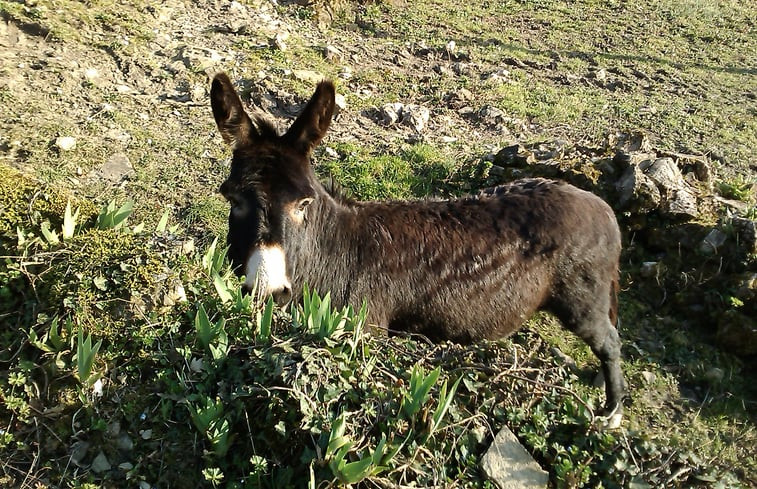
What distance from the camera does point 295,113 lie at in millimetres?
7672

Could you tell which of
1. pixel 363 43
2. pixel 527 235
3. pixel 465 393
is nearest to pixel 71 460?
pixel 465 393

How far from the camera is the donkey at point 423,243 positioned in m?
3.29

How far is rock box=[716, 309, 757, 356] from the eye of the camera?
15.4 ft

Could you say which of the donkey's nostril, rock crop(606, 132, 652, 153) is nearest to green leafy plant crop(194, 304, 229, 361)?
the donkey's nostril

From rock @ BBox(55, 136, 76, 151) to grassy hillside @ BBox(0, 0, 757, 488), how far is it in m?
0.03

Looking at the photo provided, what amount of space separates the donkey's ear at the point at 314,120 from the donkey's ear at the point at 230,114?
0.27 metres

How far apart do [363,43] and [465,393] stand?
31.5 feet

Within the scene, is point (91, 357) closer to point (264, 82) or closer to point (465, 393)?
point (465, 393)

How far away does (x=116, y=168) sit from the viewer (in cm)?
614

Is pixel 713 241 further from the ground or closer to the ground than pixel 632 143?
closer to the ground

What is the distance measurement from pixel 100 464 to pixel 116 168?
189 inches

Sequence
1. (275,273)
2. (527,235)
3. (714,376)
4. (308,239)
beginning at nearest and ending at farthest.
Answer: (275,273) → (308,239) → (527,235) → (714,376)

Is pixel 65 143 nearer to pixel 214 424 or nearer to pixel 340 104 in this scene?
pixel 340 104

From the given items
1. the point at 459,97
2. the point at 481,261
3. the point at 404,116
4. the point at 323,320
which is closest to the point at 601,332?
the point at 481,261
